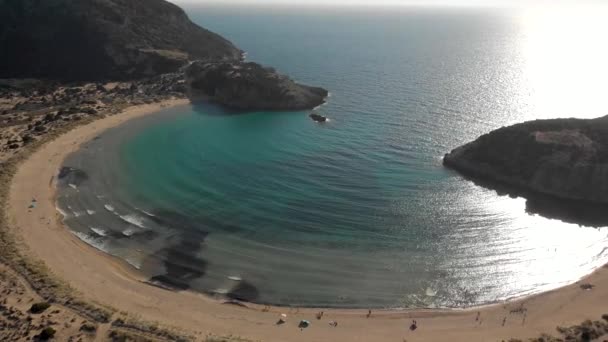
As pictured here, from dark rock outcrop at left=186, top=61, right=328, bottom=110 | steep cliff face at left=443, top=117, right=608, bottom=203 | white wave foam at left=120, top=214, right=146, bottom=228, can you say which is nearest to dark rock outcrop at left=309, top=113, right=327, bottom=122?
dark rock outcrop at left=186, top=61, right=328, bottom=110

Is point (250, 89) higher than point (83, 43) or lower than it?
lower

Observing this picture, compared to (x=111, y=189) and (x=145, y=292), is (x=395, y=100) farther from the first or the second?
(x=145, y=292)

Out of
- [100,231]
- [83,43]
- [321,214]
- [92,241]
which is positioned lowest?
[92,241]

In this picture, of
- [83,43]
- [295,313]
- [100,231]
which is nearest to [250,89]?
[83,43]

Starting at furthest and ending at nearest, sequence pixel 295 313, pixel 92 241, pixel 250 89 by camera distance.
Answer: pixel 250 89 < pixel 92 241 < pixel 295 313

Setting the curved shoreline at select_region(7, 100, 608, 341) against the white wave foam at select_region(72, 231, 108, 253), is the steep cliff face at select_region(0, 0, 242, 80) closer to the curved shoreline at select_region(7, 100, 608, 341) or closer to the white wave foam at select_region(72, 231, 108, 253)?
the white wave foam at select_region(72, 231, 108, 253)

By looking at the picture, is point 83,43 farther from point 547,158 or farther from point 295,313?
point 547,158

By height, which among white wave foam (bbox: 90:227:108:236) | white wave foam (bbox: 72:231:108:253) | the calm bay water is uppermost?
the calm bay water
